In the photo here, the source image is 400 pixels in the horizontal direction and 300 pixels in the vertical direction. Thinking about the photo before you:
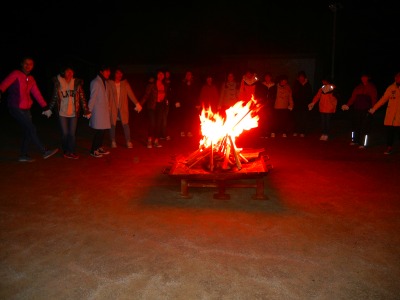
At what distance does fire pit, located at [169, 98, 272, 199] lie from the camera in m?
6.53

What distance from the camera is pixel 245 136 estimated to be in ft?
42.5

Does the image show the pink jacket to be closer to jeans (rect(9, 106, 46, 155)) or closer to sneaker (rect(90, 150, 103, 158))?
jeans (rect(9, 106, 46, 155))

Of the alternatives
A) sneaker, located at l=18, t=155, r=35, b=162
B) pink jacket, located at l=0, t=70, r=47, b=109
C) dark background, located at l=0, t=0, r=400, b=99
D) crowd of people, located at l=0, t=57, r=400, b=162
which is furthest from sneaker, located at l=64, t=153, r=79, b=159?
dark background, located at l=0, t=0, r=400, b=99

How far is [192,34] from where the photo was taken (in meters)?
29.4

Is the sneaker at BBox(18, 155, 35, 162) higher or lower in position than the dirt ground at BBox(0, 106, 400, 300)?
higher

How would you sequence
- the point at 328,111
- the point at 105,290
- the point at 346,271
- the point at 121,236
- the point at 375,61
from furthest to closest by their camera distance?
the point at 375,61 → the point at 328,111 → the point at 121,236 → the point at 346,271 → the point at 105,290

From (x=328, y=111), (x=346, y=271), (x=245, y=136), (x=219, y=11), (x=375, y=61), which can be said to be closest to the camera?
(x=346, y=271)

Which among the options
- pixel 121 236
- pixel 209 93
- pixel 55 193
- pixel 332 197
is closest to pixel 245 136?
pixel 209 93

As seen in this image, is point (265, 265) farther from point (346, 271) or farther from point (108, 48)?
point (108, 48)

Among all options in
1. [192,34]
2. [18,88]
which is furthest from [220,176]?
[192,34]

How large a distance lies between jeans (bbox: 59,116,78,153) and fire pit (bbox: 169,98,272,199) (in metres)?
3.27

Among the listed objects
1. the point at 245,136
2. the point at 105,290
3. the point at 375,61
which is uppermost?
the point at 375,61

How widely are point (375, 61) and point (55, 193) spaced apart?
27.1 metres

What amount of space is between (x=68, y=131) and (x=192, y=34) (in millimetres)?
21619
